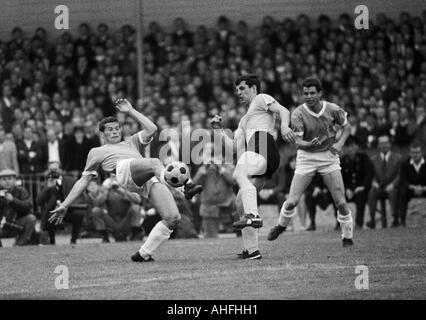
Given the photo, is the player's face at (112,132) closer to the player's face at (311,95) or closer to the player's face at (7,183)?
the player's face at (311,95)

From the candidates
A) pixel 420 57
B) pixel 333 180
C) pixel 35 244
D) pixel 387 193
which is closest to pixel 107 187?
pixel 35 244

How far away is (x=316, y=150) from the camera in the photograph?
13.3m

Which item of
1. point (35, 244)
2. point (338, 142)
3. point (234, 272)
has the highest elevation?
point (338, 142)

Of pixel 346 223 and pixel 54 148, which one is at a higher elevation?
pixel 54 148

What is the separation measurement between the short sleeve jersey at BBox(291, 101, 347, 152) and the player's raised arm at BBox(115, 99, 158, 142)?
87.6 inches

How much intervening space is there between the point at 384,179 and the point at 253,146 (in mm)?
8164

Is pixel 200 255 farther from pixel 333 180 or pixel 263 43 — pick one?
pixel 263 43

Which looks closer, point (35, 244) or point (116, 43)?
point (35, 244)

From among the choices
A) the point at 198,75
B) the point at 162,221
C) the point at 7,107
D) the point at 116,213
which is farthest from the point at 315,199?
the point at 162,221

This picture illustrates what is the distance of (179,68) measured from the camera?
24172mm

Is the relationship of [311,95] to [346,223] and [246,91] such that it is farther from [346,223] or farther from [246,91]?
[346,223]

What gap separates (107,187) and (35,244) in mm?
1765

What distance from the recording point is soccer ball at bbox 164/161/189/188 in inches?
445
